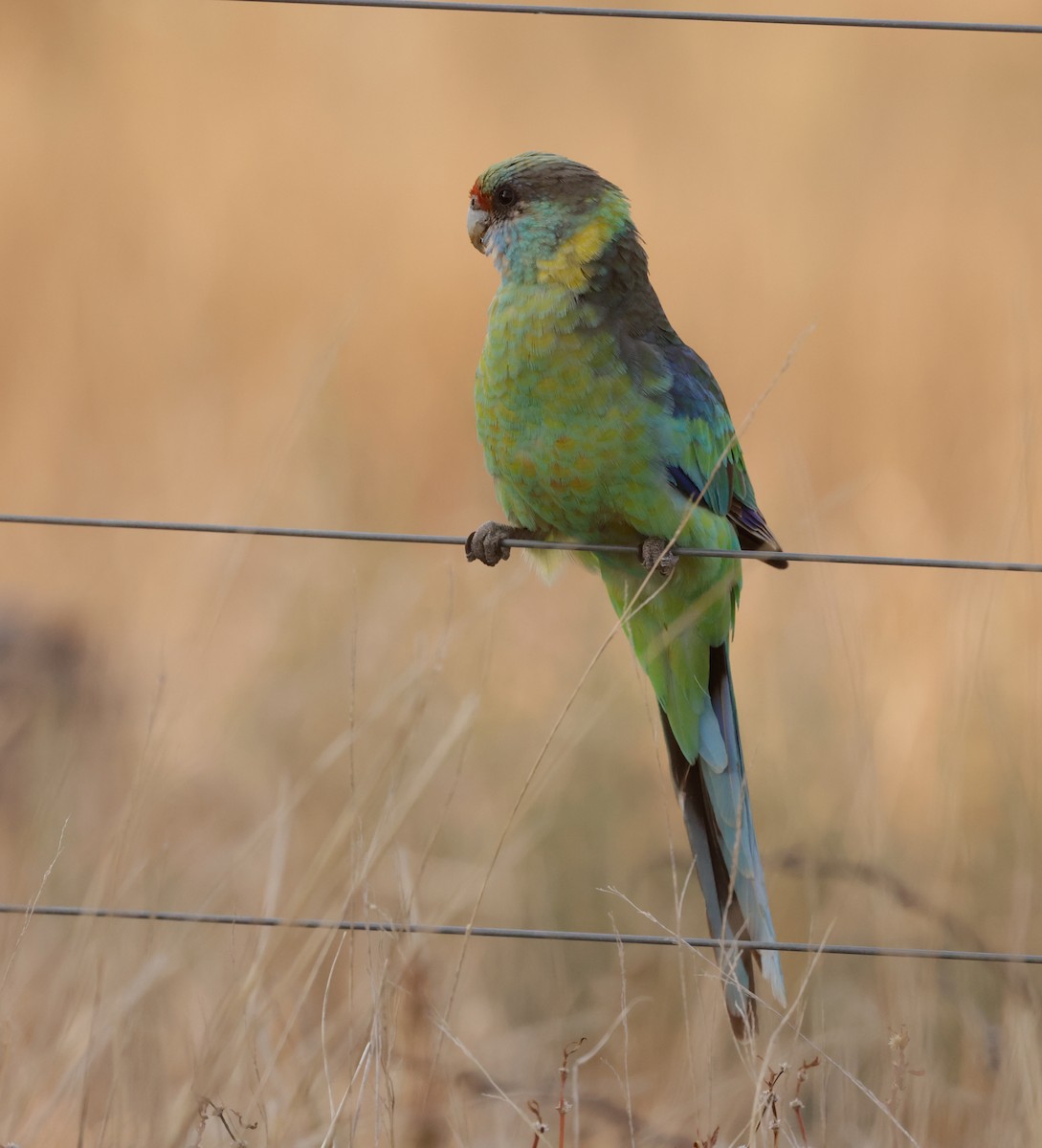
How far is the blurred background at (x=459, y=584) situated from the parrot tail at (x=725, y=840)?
10 cm

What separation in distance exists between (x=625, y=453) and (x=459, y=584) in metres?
2.29

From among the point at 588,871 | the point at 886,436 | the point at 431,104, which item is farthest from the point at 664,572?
the point at 431,104

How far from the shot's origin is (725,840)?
342 cm

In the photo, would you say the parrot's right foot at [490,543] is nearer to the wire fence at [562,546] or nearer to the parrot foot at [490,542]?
the parrot foot at [490,542]

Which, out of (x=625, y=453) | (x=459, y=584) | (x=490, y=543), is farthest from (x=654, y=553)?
(x=459, y=584)

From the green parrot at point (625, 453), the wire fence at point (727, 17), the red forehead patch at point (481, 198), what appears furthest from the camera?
the red forehead patch at point (481, 198)

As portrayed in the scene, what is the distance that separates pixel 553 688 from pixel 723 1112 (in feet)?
6.41

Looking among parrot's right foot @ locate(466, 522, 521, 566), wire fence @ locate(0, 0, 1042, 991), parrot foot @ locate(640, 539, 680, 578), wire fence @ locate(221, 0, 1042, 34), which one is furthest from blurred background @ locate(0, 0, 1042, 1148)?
wire fence @ locate(221, 0, 1042, 34)

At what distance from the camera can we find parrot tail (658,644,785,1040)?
3.19 meters

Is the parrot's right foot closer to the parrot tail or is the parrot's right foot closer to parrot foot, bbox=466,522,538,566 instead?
parrot foot, bbox=466,522,538,566

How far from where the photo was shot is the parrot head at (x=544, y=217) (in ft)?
11.7

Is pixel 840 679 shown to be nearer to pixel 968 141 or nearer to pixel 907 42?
pixel 968 141

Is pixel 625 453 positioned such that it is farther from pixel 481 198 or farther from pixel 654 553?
pixel 481 198

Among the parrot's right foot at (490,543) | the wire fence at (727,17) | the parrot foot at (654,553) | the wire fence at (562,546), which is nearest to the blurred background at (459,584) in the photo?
the wire fence at (562,546)
